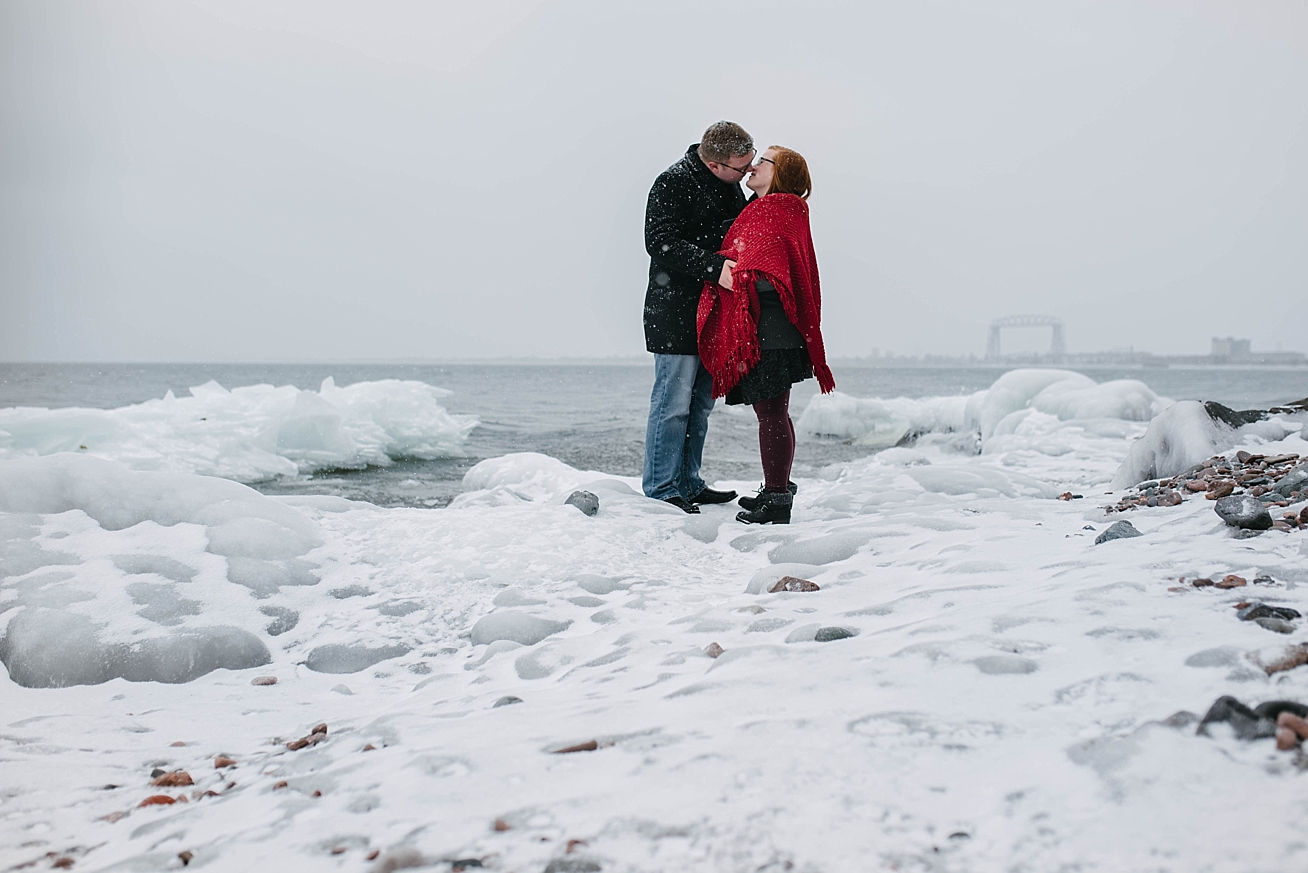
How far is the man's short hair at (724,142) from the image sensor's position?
3396mm

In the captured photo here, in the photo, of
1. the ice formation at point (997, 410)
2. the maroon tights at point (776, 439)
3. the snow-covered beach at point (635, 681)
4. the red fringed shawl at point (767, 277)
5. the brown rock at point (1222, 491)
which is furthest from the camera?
the ice formation at point (997, 410)

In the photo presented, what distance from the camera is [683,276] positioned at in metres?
3.55

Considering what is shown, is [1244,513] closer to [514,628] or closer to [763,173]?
[514,628]

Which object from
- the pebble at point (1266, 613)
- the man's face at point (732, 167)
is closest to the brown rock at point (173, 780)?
the pebble at point (1266, 613)

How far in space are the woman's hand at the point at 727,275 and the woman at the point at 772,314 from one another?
0.08 ft

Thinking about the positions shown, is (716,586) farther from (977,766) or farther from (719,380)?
(977,766)

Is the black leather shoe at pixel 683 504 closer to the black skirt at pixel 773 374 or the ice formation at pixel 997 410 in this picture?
the black skirt at pixel 773 374

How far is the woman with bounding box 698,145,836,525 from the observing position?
10.4 ft

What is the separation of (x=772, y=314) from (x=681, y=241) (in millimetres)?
574

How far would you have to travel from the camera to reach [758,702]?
132cm

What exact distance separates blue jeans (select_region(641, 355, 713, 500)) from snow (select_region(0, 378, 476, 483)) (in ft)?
14.3

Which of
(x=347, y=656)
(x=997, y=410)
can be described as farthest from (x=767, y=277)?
(x=997, y=410)

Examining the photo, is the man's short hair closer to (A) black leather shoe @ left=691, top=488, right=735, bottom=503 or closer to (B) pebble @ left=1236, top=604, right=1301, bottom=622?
(A) black leather shoe @ left=691, top=488, right=735, bottom=503

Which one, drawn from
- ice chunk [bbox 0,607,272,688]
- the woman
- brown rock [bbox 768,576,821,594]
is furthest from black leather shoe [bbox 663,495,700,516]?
ice chunk [bbox 0,607,272,688]
